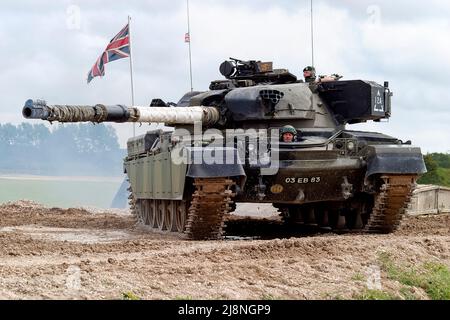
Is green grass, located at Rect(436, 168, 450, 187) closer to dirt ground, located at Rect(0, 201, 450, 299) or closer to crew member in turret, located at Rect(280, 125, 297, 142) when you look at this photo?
dirt ground, located at Rect(0, 201, 450, 299)

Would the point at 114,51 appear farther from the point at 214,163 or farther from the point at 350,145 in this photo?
the point at 214,163

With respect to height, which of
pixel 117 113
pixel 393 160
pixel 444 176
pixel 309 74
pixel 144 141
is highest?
pixel 309 74

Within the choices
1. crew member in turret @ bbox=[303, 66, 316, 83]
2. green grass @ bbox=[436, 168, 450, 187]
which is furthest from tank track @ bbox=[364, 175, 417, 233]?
green grass @ bbox=[436, 168, 450, 187]

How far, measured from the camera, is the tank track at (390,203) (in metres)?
14.8

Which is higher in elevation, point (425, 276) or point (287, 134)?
point (287, 134)

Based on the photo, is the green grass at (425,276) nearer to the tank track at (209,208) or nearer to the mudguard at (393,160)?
the tank track at (209,208)

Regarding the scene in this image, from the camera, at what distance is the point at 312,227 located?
1802 centimetres

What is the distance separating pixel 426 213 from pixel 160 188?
8.47 m

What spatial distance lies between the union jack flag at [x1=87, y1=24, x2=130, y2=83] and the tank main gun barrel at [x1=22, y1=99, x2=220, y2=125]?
6.76 metres

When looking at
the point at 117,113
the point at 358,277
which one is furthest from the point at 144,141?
the point at 358,277

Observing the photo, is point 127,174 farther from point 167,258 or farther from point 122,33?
point 167,258

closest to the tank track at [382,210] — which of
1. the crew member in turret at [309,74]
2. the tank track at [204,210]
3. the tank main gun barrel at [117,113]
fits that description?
the crew member in turret at [309,74]

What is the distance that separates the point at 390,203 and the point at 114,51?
973 centimetres

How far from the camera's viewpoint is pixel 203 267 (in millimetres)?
9125
